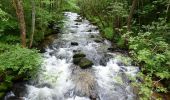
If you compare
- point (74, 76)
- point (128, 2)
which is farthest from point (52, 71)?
point (128, 2)

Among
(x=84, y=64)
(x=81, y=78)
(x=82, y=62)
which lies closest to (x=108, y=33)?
(x=82, y=62)

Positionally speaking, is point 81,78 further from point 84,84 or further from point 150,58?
point 150,58

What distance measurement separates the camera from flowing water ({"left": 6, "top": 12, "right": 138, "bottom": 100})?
992 cm

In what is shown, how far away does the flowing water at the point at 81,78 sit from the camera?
32.6ft

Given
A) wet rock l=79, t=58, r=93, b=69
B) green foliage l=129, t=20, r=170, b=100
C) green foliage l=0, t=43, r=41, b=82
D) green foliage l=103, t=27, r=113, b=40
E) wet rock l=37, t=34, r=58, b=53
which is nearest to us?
green foliage l=129, t=20, r=170, b=100

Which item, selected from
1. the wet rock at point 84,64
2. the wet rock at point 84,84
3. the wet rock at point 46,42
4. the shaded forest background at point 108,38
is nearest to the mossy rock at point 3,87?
the shaded forest background at point 108,38

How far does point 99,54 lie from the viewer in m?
15.2

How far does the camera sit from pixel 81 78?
36.8 feet

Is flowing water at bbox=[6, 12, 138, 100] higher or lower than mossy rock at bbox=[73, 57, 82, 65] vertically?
lower

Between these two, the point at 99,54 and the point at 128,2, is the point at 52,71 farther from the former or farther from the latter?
the point at 128,2

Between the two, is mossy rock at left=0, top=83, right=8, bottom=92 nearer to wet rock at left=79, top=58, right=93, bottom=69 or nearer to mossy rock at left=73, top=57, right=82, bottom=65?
wet rock at left=79, top=58, right=93, bottom=69

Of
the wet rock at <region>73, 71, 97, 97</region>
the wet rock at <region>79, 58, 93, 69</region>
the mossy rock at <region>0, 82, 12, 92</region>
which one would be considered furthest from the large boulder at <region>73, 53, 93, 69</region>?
the mossy rock at <region>0, 82, 12, 92</region>

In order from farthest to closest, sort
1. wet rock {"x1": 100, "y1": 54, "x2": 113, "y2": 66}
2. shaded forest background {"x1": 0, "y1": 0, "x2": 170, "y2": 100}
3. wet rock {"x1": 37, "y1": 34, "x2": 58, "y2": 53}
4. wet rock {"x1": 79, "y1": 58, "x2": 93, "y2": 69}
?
1. wet rock {"x1": 37, "y1": 34, "x2": 58, "y2": 53}
2. wet rock {"x1": 100, "y1": 54, "x2": 113, "y2": 66}
3. wet rock {"x1": 79, "y1": 58, "x2": 93, "y2": 69}
4. shaded forest background {"x1": 0, "y1": 0, "x2": 170, "y2": 100}

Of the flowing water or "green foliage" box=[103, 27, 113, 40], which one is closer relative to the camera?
the flowing water
